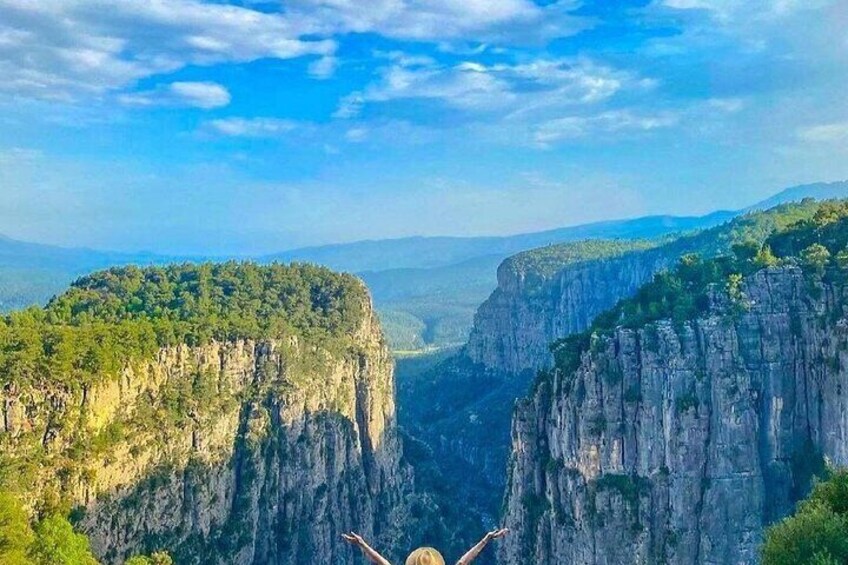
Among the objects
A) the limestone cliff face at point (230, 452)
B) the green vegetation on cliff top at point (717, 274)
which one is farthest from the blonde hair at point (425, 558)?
the green vegetation on cliff top at point (717, 274)

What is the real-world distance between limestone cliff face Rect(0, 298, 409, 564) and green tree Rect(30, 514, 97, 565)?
3.94 meters

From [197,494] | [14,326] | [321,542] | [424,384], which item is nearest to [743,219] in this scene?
[424,384]

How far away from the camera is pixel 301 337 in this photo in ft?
295

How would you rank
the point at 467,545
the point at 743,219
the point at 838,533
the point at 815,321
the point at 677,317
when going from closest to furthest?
the point at 838,533 → the point at 815,321 → the point at 677,317 → the point at 467,545 → the point at 743,219

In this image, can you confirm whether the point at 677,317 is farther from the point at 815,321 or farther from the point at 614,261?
the point at 614,261

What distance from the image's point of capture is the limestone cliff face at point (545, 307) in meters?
160

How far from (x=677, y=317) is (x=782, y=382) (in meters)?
8.81

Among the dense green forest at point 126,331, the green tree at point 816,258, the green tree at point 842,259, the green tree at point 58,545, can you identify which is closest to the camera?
the green tree at point 58,545

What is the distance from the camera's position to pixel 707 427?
59.8 m

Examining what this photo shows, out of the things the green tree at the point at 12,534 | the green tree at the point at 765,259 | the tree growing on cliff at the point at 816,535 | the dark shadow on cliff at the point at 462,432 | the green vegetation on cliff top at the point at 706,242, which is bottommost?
the dark shadow on cliff at the point at 462,432

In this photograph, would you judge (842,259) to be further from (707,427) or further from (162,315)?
(162,315)

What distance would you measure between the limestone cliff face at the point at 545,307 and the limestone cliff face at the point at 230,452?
214 ft

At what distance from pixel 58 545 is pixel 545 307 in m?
124

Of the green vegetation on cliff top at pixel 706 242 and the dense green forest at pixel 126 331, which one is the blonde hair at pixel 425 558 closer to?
the dense green forest at pixel 126 331
